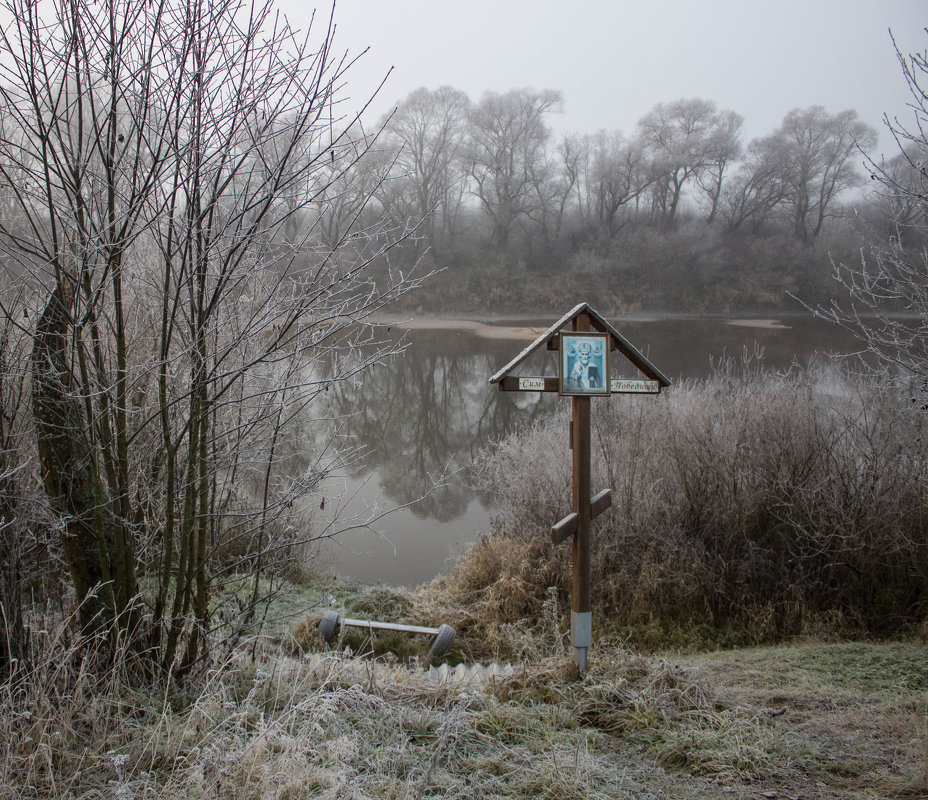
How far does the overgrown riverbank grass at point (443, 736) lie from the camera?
2.71m

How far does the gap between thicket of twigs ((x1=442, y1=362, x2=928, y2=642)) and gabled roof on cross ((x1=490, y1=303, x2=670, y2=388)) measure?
4.17m

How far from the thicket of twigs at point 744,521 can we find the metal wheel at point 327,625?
76.4 inches

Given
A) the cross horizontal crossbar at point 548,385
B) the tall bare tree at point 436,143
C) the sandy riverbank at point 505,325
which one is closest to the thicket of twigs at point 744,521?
the cross horizontal crossbar at point 548,385

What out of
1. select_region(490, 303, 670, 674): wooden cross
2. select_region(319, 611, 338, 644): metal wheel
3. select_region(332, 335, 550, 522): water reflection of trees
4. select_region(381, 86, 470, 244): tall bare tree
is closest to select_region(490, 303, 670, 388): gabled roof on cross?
select_region(490, 303, 670, 674): wooden cross

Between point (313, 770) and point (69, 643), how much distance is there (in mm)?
1530

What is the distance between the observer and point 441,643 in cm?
687

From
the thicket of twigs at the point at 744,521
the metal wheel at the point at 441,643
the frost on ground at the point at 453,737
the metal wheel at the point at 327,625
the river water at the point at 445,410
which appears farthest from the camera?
the river water at the point at 445,410

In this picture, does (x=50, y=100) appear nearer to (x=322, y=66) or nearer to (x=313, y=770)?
(x=322, y=66)

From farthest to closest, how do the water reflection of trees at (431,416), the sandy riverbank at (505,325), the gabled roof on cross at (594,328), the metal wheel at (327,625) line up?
1. the sandy riverbank at (505,325)
2. the water reflection of trees at (431,416)
3. the metal wheel at (327,625)
4. the gabled roof on cross at (594,328)

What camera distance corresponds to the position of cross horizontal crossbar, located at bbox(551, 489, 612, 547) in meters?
4.40

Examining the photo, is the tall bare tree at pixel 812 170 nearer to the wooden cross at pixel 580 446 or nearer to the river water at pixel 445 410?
the river water at pixel 445 410

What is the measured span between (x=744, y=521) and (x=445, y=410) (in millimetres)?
11523

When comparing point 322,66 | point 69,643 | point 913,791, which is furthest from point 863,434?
point 69,643

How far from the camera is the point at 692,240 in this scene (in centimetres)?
3003
